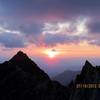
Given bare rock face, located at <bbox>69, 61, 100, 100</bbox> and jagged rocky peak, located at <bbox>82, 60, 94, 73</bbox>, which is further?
jagged rocky peak, located at <bbox>82, 60, 94, 73</bbox>

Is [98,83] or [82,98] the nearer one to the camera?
[98,83]

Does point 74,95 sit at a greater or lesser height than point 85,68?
lesser

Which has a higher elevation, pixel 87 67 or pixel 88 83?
pixel 87 67

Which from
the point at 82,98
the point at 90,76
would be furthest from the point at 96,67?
the point at 82,98

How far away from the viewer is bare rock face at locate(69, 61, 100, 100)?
469 feet

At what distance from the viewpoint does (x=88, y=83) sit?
486ft

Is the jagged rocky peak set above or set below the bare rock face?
above

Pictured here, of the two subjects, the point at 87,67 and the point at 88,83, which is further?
the point at 87,67

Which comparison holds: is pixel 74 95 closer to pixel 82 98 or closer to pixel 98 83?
pixel 82 98

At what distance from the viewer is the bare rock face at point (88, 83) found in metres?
143

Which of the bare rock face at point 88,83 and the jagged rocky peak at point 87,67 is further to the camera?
the jagged rocky peak at point 87,67

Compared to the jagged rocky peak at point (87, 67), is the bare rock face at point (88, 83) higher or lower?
lower

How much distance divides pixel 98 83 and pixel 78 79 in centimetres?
1442

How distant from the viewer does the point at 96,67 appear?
148000 mm
